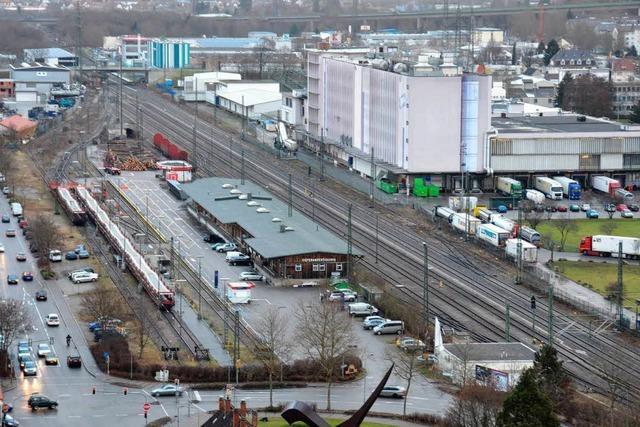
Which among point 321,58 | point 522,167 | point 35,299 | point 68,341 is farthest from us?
point 321,58

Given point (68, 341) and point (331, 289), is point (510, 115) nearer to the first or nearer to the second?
point (331, 289)

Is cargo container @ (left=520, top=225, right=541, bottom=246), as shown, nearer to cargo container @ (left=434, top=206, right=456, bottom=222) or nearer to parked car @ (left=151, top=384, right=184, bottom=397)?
cargo container @ (left=434, top=206, right=456, bottom=222)

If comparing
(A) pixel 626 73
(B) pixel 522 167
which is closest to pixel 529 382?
(B) pixel 522 167

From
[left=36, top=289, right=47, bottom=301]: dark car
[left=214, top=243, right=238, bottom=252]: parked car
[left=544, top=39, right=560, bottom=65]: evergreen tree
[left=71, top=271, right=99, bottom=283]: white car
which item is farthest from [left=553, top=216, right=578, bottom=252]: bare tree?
[left=544, top=39, right=560, bottom=65]: evergreen tree

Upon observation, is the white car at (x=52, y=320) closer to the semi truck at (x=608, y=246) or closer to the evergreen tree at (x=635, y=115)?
the semi truck at (x=608, y=246)

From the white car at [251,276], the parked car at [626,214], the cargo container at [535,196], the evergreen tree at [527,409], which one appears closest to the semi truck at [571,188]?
the cargo container at [535,196]

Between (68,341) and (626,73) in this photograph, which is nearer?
(68,341)

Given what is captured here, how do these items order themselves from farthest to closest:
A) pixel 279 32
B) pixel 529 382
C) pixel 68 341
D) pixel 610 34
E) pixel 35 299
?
1. pixel 279 32
2. pixel 610 34
3. pixel 35 299
4. pixel 68 341
5. pixel 529 382

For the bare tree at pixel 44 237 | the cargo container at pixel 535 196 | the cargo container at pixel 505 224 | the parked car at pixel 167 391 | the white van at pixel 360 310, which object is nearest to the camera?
the parked car at pixel 167 391
